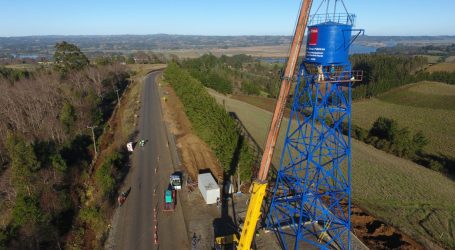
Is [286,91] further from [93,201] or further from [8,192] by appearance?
[8,192]

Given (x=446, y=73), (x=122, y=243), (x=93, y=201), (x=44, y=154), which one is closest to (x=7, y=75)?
(x=44, y=154)

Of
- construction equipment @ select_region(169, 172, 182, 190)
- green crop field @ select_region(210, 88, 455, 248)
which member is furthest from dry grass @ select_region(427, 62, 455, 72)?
construction equipment @ select_region(169, 172, 182, 190)

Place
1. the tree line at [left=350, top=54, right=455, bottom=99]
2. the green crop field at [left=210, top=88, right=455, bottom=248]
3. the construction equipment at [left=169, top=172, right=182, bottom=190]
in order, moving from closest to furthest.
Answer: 1. the green crop field at [left=210, top=88, right=455, bottom=248]
2. the construction equipment at [left=169, top=172, right=182, bottom=190]
3. the tree line at [left=350, top=54, right=455, bottom=99]

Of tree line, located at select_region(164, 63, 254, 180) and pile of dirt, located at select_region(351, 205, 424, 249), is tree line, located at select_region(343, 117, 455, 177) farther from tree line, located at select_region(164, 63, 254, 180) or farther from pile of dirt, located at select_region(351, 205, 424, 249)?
tree line, located at select_region(164, 63, 254, 180)

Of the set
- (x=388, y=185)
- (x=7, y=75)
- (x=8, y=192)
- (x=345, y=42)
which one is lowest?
(x=388, y=185)

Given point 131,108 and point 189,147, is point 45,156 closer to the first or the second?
point 189,147

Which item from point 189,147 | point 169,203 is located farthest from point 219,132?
point 169,203

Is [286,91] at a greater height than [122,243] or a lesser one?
greater
